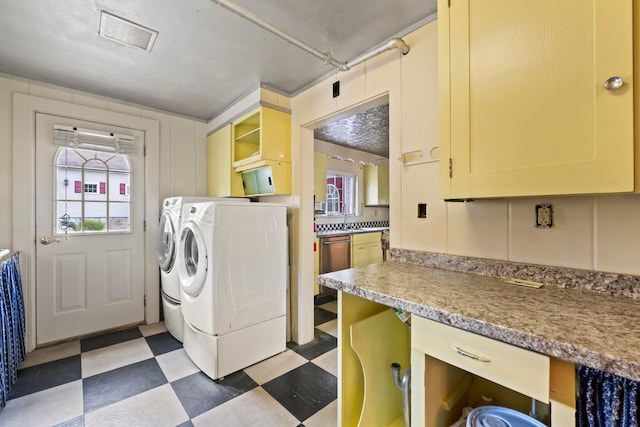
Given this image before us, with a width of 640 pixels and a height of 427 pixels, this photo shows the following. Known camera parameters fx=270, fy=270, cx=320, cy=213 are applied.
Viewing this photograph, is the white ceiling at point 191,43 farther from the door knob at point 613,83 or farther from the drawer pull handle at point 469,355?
the drawer pull handle at point 469,355

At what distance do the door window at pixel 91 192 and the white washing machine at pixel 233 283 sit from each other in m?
0.99

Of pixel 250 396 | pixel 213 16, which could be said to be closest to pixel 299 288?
pixel 250 396

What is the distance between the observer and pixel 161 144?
288 centimetres

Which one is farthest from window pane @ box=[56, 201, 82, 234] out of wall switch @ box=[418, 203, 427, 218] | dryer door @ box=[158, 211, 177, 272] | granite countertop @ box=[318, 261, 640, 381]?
wall switch @ box=[418, 203, 427, 218]

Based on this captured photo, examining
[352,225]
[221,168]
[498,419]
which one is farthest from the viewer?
[352,225]

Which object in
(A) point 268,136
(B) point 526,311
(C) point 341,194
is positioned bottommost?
(B) point 526,311

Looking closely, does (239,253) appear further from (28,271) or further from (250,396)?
(28,271)

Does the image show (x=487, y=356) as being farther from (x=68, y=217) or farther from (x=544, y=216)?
(x=68, y=217)

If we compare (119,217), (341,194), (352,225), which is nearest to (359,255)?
(352,225)

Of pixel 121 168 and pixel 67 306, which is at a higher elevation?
pixel 121 168

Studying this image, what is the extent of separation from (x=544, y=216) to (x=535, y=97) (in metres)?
0.50

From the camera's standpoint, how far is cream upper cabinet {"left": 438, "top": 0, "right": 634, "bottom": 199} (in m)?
0.75

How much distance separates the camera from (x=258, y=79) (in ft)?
7.30

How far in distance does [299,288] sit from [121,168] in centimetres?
212
